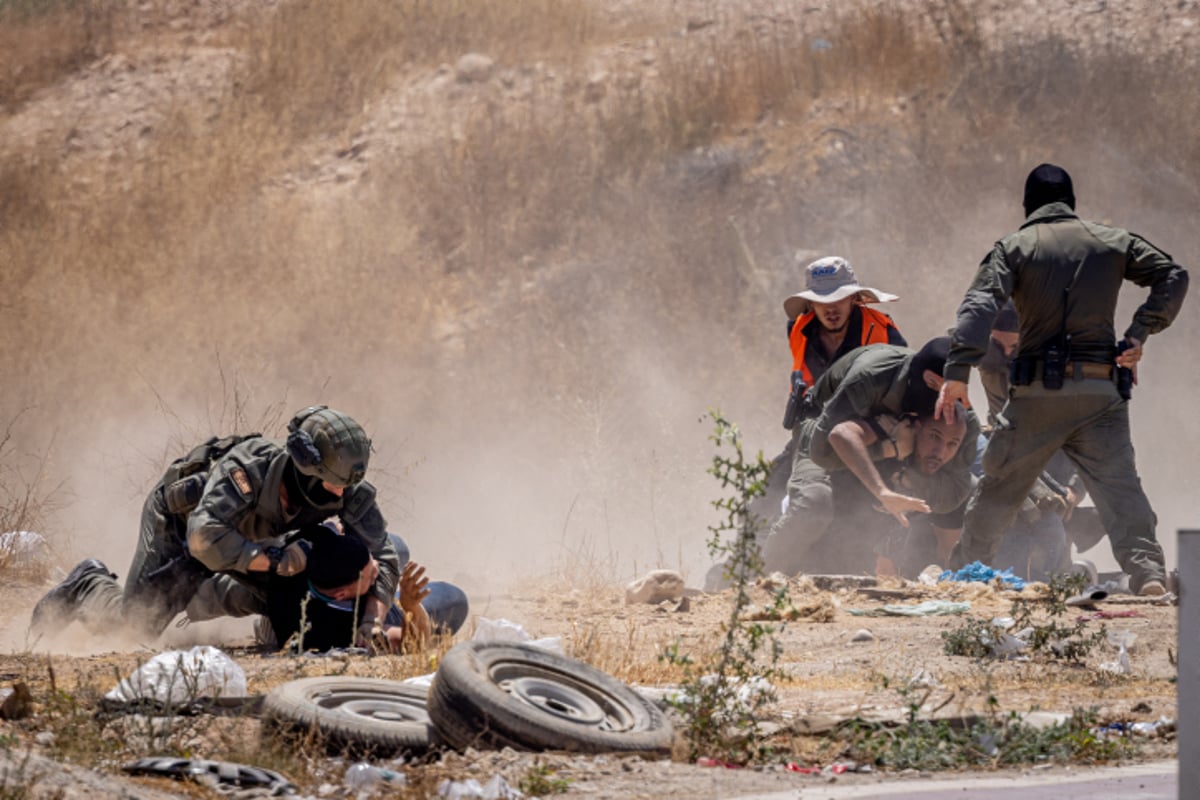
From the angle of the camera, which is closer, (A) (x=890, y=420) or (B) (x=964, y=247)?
(A) (x=890, y=420)

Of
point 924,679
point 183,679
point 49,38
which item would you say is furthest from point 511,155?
point 183,679

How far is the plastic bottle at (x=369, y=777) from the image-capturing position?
4.79 metres

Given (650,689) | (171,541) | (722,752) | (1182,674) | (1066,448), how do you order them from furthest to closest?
(1066,448)
(171,541)
(650,689)
(722,752)
(1182,674)

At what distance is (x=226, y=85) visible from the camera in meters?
25.9

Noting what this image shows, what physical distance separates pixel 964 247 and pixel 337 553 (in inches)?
726

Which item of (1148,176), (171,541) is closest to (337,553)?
(171,541)

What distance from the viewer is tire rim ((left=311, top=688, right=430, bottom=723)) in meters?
5.54

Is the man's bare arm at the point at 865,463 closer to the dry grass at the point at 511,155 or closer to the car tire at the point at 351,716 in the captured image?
the car tire at the point at 351,716

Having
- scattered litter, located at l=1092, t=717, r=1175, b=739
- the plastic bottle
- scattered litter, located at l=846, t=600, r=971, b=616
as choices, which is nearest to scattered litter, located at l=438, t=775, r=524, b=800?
the plastic bottle

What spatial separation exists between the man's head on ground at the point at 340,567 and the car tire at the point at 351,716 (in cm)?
201

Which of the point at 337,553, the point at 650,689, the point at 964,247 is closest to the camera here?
the point at 650,689

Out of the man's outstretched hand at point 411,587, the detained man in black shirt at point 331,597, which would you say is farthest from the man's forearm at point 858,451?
the detained man in black shirt at point 331,597

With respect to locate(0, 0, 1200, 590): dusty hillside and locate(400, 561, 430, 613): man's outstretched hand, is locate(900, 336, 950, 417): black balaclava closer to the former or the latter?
locate(400, 561, 430, 613): man's outstretched hand

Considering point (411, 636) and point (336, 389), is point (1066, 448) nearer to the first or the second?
point (411, 636)
